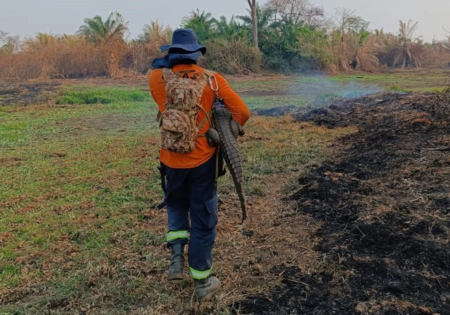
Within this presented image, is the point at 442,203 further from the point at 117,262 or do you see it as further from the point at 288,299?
the point at 117,262

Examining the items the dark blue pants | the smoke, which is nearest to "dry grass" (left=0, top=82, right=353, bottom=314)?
the dark blue pants

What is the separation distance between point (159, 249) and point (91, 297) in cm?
85

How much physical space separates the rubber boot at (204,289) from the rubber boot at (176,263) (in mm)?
136

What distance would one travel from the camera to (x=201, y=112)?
2816mm

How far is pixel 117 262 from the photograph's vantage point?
344 centimetres

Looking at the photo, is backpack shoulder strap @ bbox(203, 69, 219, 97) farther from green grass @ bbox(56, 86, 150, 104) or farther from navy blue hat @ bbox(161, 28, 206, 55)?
green grass @ bbox(56, 86, 150, 104)

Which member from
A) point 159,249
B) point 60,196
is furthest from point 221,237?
point 60,196

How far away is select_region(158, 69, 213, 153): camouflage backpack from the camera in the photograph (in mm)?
2682

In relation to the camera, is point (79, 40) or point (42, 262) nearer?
point (42, 262)

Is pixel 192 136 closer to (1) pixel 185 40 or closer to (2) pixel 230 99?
(2) pixel 230 99

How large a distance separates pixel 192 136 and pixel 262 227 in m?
1.72

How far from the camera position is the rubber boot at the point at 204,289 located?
2.80 m

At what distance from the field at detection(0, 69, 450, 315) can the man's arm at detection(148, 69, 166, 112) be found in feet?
4.24

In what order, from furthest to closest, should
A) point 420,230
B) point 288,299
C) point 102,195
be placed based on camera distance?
point 102,195, point 420,230, point 288,299
